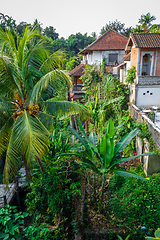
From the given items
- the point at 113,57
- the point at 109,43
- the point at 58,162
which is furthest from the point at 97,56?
the point at 58,162

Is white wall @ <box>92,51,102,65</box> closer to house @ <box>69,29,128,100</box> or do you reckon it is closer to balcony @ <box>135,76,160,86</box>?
house @ <box>69,29,128,100</box>

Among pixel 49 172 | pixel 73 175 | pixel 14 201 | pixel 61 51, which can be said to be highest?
pixel 61 51

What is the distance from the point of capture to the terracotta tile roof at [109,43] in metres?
18.1

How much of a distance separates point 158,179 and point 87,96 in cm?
1128

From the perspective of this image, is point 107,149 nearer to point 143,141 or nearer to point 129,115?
point 143,141

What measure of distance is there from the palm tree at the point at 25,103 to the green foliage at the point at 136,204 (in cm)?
280

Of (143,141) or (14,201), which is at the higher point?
(143,141)

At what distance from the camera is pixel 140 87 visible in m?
11.7

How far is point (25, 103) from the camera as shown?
5.55 meters

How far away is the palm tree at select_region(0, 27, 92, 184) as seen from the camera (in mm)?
4547

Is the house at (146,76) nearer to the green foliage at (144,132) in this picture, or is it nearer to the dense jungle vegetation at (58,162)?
the green foliage at (144,132)

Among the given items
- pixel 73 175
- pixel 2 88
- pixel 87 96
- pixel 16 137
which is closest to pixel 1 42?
pixel 2 88

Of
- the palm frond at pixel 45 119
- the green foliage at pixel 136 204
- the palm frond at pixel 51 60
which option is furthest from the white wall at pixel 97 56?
the green foliage at pixel 136 204

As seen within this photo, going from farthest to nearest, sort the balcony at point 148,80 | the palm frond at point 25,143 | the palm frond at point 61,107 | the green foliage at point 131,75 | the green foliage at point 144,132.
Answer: the green foliage at point 131,75
the balcony at point 148,80
the green foliage at point 144,132
the palm frond at point 61,107
the palm frond at point 25,143
